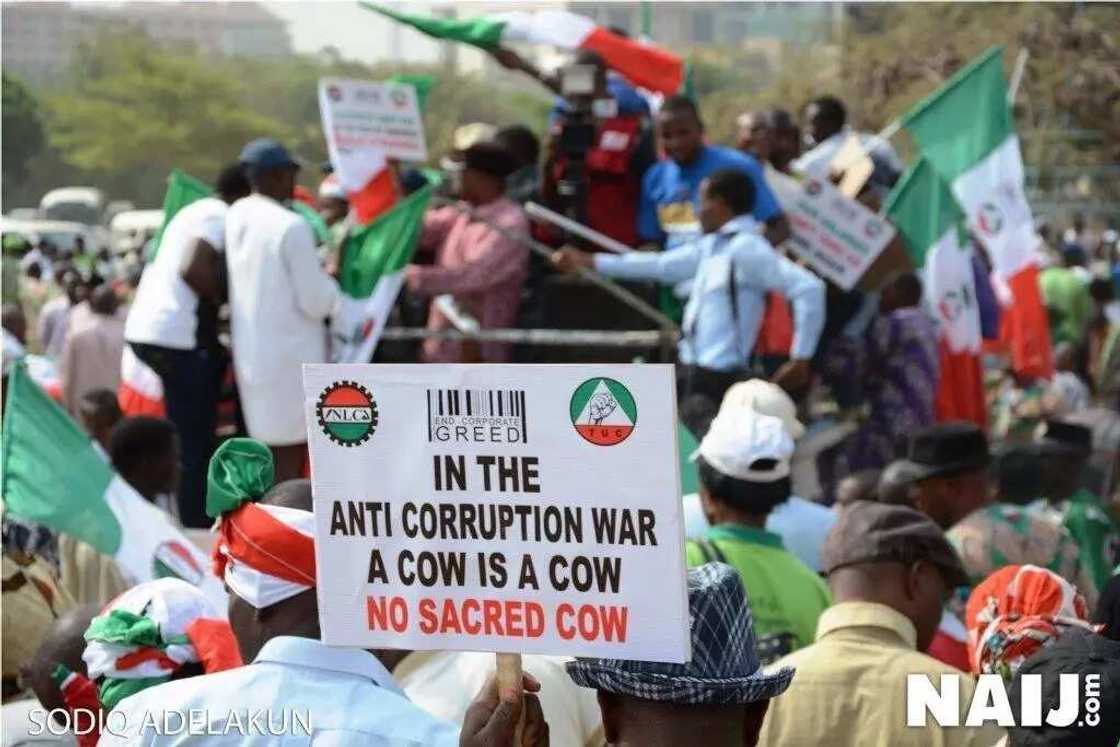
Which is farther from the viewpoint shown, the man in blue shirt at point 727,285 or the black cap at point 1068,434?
the man in blue shirt at point 727,285

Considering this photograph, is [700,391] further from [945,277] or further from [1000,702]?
[1000,702]

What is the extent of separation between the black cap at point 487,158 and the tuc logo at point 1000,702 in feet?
19.3

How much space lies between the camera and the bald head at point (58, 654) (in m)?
4.21

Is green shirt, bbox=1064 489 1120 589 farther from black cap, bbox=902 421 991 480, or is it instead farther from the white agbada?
the white agbada

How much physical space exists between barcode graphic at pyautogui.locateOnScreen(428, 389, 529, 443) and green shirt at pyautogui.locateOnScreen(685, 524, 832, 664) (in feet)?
5.87

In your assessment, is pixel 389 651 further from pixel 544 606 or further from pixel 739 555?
pixel 739 555

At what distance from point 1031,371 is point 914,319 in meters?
1.62

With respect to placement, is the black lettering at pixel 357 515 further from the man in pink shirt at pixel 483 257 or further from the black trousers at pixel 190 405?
the man in pink shirt at pixel 483 257

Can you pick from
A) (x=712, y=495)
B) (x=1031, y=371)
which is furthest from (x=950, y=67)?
(x=712, y=495)

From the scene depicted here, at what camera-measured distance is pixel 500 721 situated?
291 centimetres

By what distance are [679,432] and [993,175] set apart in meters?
5.34

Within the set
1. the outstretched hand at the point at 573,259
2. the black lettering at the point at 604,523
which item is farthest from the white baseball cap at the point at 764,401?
the black lettering at the point at 604,523

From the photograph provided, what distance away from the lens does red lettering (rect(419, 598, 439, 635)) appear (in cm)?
304

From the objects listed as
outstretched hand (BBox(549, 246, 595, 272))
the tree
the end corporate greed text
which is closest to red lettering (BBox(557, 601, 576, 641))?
the end corporate greed text
